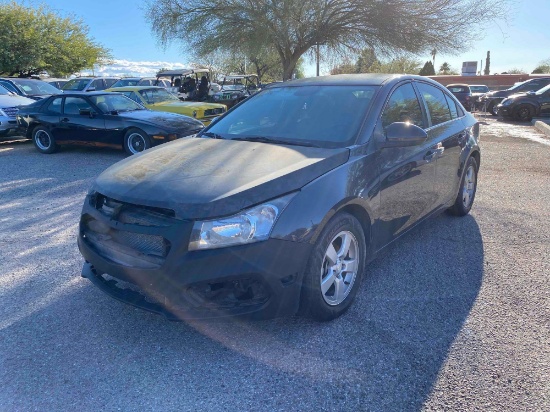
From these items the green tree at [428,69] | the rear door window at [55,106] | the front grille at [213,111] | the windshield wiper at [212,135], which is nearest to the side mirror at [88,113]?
the rear door window at [55,106]

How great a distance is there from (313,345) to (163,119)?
23.9 feet

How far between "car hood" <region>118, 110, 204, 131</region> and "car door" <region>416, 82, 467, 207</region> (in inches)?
216

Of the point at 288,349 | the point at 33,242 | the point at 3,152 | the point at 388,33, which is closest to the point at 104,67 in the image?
the point at 388,33

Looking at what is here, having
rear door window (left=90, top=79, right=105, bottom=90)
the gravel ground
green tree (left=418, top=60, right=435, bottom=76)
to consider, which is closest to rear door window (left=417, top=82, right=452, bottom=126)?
the gravel ground

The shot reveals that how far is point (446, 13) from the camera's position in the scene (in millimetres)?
17344

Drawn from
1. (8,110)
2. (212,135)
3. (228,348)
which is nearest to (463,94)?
(8,110)

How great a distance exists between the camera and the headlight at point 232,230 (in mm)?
2535

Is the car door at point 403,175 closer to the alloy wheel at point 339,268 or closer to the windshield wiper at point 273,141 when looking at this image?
the alloy wheel at point 339,268

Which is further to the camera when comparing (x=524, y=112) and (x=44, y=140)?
(x=524, y=112)

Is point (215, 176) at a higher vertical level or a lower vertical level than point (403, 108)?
lower

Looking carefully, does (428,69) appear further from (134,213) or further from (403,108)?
(134,213)

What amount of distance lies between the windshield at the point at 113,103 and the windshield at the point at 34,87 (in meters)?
6.38

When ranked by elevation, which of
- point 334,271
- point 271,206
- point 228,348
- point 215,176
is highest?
point 215,176

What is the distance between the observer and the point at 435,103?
14.9 feet
